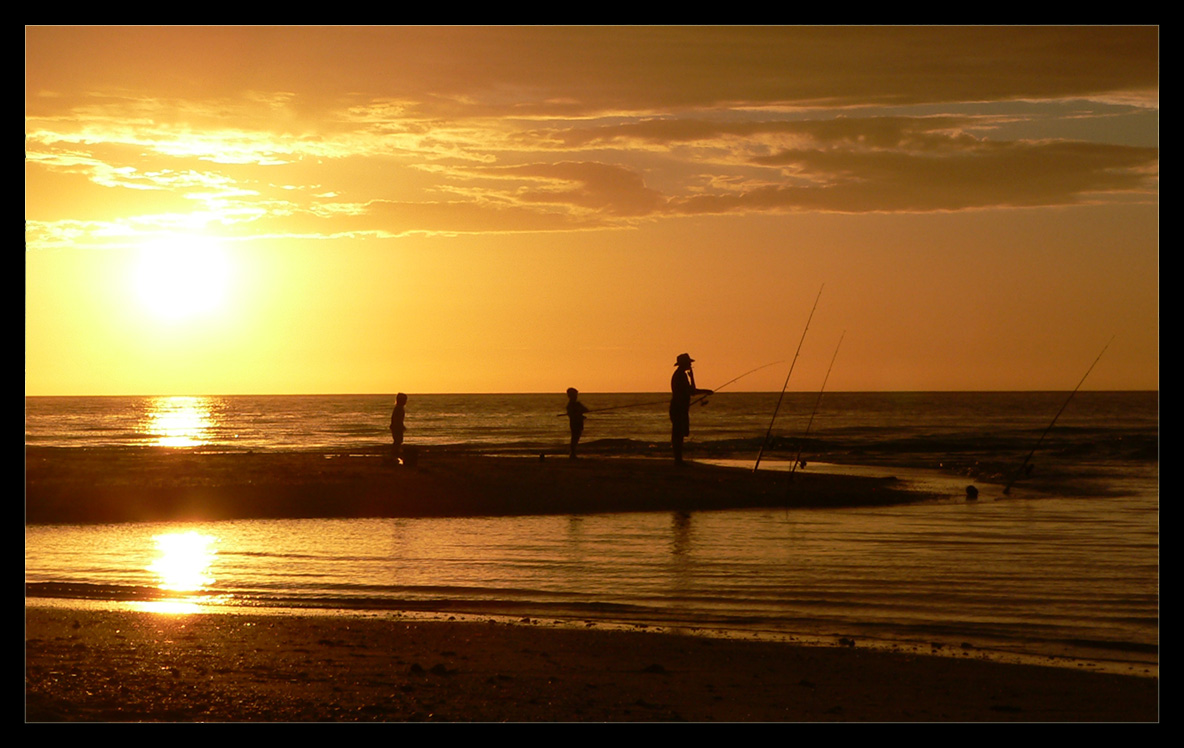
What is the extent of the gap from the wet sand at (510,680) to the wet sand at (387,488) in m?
9.14

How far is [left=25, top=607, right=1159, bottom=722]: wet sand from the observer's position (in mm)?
7051

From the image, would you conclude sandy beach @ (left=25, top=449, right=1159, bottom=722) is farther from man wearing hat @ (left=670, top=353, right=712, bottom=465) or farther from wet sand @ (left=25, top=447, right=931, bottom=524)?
man wearing hat @ (left=670, top=353, right=712, bottom=465)

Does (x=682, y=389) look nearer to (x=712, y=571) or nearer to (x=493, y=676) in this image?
(x=712, y=571)

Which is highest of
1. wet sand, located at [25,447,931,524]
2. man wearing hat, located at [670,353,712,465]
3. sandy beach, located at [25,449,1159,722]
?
man wearing hat, located at [670,353,712,465]

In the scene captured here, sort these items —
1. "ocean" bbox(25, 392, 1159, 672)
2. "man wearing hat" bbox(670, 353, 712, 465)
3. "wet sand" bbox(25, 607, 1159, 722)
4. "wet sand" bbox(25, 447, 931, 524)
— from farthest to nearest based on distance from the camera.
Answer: "man wearing hat" bbox(670, 353, 712, 465), "wet sand" bbox(25, 447, 931, 524), "ocean" bbox(25, 392, 1159, 672), "wet sand" bbox(25, 607, 1159, 722)

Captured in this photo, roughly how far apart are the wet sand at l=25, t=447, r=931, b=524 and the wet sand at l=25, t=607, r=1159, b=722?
9139 mm

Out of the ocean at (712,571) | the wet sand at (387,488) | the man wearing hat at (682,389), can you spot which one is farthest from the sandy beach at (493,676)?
the man wearing hat at (682,389)

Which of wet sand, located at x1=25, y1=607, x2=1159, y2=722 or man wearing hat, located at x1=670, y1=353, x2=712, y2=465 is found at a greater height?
man wearing hat, located at x1=670, y1=353, x2=712, y2=465

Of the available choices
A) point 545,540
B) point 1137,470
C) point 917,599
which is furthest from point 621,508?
point 1137,470

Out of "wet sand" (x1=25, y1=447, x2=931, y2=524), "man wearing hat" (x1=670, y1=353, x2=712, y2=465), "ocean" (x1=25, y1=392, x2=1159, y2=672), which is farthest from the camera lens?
"man wearing hat" (x1=670, y1=353, x2=712, y2=465)

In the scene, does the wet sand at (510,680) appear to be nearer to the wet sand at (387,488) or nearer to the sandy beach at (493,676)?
the sandy beach at (493,676)

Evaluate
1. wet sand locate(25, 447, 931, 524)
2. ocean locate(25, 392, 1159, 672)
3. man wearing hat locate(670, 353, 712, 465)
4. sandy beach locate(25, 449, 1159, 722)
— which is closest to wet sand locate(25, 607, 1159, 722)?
sandy beach locate(25, 449, 1159, 722)

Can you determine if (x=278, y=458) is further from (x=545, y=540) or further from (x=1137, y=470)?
(x=1137, y=470)
